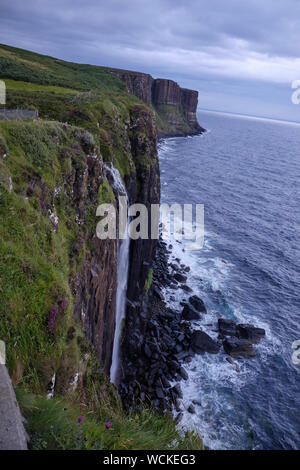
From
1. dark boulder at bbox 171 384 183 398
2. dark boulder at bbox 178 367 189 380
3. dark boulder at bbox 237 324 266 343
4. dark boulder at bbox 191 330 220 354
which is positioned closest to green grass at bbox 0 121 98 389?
dark boulder at bbox 171 384 183 398

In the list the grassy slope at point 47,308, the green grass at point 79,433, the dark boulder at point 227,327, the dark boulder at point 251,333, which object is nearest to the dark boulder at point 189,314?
the dark boulder at point 227,327

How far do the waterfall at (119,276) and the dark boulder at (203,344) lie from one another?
8.61 m

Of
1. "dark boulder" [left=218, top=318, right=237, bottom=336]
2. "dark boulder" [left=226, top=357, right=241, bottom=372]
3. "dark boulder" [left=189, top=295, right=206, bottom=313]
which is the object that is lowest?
"dark boulder" [left=226, top=357, right=241, bottom=372]

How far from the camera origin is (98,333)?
1864cm

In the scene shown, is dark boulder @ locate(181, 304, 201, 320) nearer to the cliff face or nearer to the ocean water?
the ocean water

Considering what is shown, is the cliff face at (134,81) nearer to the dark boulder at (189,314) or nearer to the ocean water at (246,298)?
the ocean water at (246,298)

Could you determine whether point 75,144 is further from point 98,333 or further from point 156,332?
point 156,332

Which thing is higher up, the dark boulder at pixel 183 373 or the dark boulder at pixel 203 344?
the dark boulder at pixel 203 344

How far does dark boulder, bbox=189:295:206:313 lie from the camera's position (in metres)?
36.9

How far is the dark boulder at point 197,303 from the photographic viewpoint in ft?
121

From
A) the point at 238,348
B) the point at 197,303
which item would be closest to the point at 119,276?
the point at 197,303

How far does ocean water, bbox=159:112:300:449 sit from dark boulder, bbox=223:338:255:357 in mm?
708

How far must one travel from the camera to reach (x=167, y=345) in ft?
101

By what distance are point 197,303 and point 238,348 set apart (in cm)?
772
